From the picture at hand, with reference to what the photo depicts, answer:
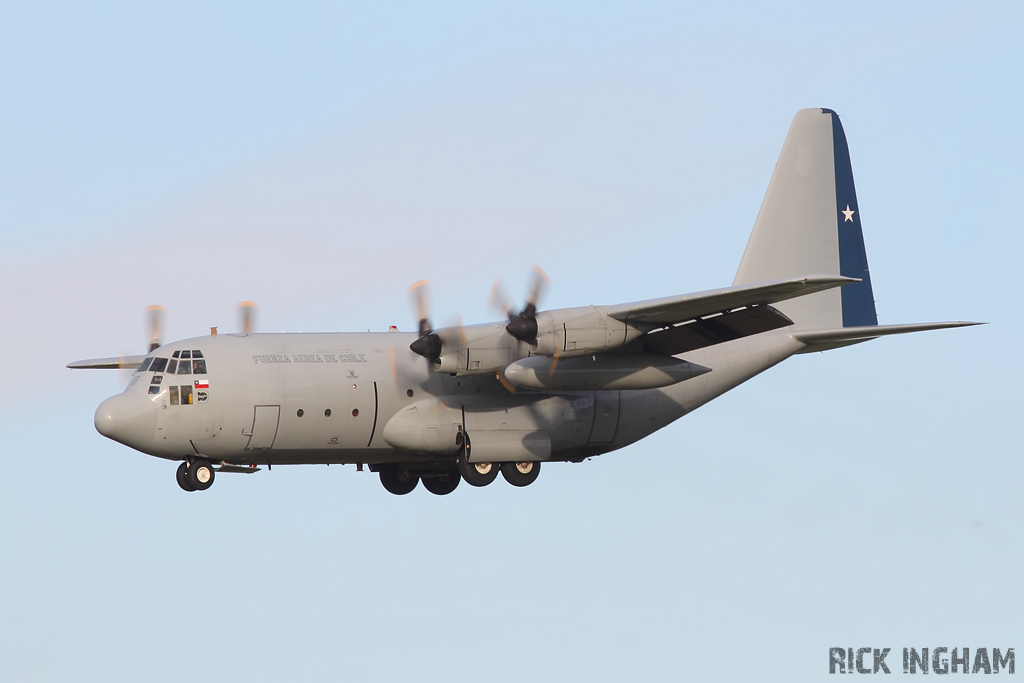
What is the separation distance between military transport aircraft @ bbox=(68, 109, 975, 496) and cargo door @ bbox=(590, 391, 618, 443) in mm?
26

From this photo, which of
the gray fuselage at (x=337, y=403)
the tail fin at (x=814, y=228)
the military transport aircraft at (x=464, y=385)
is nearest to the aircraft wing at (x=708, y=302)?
the military transport aircraft at (x=464, y=385)

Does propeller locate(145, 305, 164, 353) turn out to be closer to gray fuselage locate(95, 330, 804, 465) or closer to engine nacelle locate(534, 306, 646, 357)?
gray fuselage locate(95, 330, 804, 465)

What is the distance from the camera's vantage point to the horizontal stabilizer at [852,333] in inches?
995

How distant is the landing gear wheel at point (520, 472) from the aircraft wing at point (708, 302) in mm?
4167

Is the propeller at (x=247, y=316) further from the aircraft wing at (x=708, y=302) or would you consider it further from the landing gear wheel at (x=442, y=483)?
the aircraft wing at (x=708, y=302)

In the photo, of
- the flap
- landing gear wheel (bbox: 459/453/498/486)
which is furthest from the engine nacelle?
landing gear wheel (bbox: 459/453/498/486)

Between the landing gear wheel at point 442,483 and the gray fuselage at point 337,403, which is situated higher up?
the gray fuselage at point 337,403

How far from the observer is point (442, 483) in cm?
2752

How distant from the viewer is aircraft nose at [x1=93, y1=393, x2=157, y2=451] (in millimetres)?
23359

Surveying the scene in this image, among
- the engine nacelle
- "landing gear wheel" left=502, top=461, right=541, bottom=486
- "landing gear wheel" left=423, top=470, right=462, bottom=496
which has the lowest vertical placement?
"landing gear wheel" left=423, top=470, right=462, bottom=496

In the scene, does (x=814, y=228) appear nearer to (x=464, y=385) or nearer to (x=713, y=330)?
(x=713, y=330)

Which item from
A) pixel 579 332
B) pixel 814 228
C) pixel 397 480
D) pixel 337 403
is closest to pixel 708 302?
pixel 579 332

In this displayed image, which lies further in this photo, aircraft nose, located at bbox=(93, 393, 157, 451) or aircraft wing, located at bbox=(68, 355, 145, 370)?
aircraft wing, located at bbox=(68, 355, 145, 370)

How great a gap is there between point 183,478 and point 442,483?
5.48m
